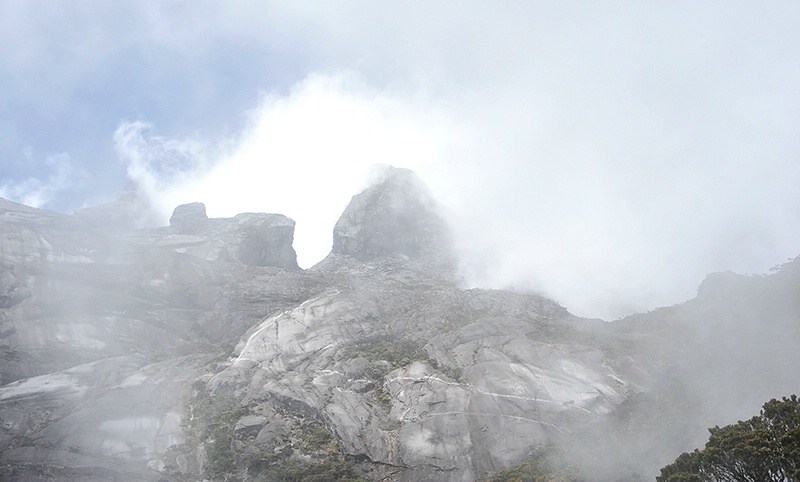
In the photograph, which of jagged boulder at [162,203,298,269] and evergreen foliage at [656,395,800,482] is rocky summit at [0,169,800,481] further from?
jagged boulder at [162,203,298,269]

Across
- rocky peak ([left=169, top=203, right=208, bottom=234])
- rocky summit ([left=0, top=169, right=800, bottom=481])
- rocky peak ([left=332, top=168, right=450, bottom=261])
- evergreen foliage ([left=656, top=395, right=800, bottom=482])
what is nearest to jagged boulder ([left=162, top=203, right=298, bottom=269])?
rocky peak ([left=169, top=203, right=208, bottom=234])

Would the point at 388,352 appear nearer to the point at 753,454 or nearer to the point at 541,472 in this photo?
the point at 541,472

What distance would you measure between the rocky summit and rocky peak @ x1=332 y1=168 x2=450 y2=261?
43642 millimetres

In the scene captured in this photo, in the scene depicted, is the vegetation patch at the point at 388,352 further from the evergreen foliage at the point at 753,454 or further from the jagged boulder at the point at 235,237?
the jagged boulder at the point at 235,237

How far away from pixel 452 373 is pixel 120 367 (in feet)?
A: 161

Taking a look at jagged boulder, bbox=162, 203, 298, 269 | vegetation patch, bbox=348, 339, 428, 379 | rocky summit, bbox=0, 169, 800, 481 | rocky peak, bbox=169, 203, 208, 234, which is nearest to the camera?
rocky summit, bbox=0, 169, 800, 481

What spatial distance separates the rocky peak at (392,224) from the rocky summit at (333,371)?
43642mm

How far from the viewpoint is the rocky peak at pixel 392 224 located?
164 metres

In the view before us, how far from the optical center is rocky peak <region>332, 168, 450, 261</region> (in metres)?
164

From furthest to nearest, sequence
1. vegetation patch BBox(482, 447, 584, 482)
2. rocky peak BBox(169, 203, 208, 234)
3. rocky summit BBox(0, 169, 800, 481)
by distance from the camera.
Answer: rocky peak BBox(169, 203, 208, 234)
rocky summit BBox(0, 169, 800, 481)
vegetation patch BBox(482, 447, 584, 482)

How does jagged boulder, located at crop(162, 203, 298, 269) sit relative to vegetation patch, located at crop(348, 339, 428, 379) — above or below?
above

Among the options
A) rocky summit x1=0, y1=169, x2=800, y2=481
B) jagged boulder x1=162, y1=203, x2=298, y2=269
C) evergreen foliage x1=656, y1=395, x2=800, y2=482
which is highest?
jagged boulder x1=162, y1=203, x2=298, y2=269

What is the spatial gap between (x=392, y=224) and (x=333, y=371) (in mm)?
90114

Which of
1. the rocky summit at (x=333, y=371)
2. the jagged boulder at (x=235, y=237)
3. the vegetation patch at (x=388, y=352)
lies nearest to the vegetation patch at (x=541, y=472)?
the rocky summit at (x=333, y=371)
